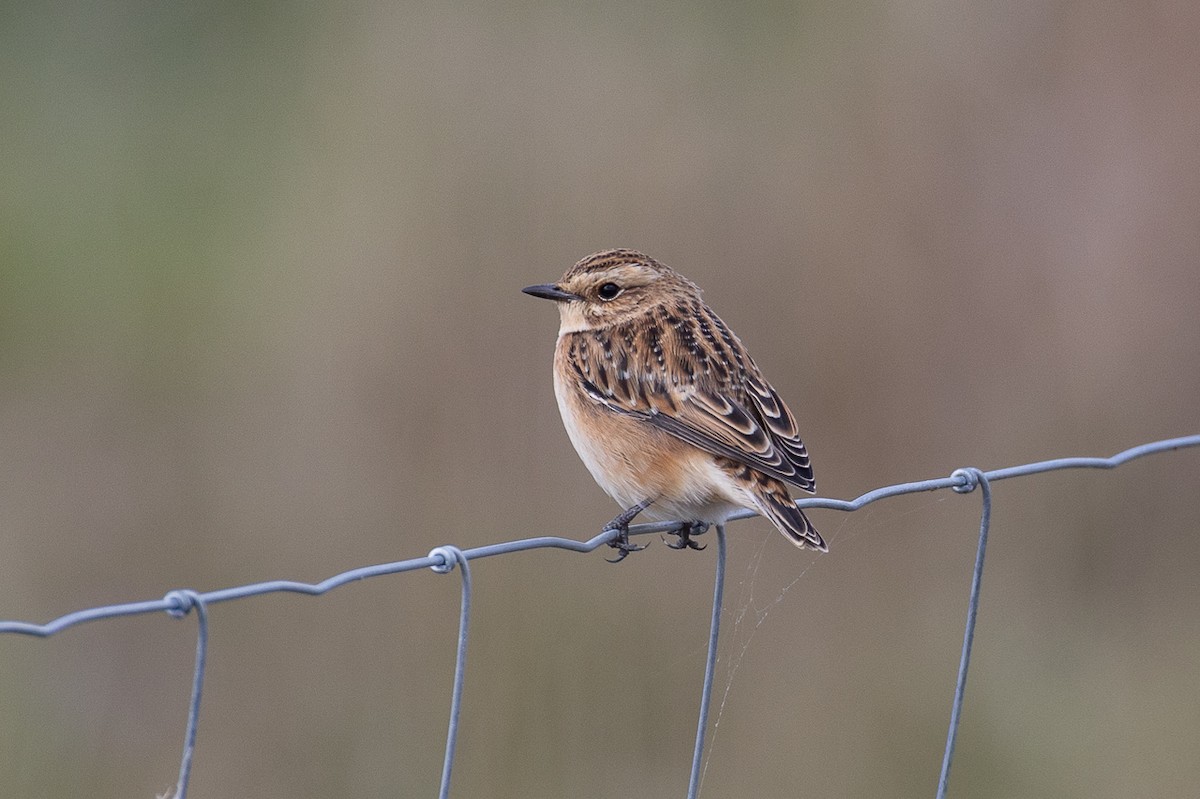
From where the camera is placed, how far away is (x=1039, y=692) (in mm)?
7598

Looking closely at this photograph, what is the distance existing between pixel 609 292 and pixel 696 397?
91 cm

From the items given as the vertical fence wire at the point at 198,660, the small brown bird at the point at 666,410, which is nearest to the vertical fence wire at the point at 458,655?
the vertical fence wire at the point at 198,660

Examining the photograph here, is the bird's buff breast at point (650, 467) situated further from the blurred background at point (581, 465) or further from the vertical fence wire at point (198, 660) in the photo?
the vertical fence wire at point (198, 660)

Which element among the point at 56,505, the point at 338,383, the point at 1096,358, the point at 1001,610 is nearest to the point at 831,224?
the point at 1096,358

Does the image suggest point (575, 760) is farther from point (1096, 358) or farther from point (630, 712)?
point (1096, 358)

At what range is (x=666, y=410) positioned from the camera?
5.53 m

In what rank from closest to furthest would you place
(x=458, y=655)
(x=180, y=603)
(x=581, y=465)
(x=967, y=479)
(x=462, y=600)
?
(x=180, y=603) → (x=458, y=655) → (x=462, y=600) → (x=967, y=479) → (x=581, y=465)

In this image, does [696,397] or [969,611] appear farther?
[696,397]

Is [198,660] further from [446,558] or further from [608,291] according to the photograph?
[608,291]

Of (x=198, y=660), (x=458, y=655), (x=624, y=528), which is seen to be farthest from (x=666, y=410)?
(x=198, y=660)

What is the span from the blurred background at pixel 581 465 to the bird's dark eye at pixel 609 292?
151 cm

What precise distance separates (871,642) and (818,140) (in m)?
2.92

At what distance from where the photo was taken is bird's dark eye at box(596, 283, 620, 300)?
6.23 meters

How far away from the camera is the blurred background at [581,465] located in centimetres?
714
